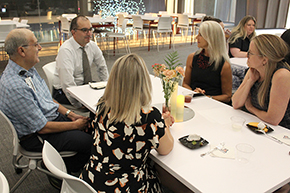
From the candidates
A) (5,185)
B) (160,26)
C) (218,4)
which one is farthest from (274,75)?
(218,4)

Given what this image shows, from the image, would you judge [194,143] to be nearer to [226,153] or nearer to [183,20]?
[226,153]

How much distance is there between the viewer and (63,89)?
275 cm

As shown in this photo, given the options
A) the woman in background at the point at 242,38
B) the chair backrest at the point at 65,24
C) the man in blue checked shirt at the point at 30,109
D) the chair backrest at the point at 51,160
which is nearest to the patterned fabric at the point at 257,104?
the man in blue checked shirt at the point at 30,109

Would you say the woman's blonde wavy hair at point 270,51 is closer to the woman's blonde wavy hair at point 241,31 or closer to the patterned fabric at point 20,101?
the patterned fabric at point 20,101

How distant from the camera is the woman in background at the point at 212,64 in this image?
245 centimetres

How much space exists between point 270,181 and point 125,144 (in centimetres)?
72

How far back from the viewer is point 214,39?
8.03 ft

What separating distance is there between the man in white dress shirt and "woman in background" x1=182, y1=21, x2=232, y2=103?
124 cm

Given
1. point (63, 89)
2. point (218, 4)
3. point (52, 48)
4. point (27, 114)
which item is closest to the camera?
point (27, 114)

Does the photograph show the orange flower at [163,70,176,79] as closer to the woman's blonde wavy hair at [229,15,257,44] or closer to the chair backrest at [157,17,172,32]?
the woman's blonde wavy hair at [229,15,257,44]

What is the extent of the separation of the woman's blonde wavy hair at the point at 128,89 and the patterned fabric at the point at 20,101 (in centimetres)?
78

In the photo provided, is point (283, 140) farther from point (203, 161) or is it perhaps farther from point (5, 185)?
point (5, 185)

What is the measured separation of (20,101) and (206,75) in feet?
5.65

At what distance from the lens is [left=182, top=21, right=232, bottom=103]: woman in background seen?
2445 mm
